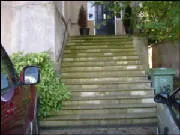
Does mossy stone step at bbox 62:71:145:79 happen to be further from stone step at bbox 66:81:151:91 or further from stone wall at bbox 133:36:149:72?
stone wall at bbox 133:36:149:72

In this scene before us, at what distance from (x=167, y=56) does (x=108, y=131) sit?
943cm

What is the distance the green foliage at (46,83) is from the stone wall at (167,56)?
6.60 m

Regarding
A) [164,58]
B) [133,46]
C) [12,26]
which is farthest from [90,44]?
[164,58]

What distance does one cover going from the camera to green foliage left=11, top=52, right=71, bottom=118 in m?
7.77

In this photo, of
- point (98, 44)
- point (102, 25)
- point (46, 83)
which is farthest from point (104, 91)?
point (102, 25)

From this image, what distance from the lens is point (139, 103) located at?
8.37 metres

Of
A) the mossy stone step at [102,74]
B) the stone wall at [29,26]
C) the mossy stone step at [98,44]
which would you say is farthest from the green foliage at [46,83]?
the mossy stone step at [98,44]

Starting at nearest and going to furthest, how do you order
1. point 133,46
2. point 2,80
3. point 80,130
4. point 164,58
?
point 2,80, point 80,130, point 133,46, point 164,58

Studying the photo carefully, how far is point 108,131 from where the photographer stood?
721 cm

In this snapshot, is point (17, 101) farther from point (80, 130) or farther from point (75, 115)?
point (75, 115)

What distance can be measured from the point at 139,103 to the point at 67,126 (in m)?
1.74

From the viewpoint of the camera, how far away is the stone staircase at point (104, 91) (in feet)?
25.1

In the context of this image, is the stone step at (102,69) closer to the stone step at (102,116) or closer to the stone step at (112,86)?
the stone step at (112,86)

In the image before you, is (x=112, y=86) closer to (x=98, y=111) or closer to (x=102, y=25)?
(x=98, y=111)
